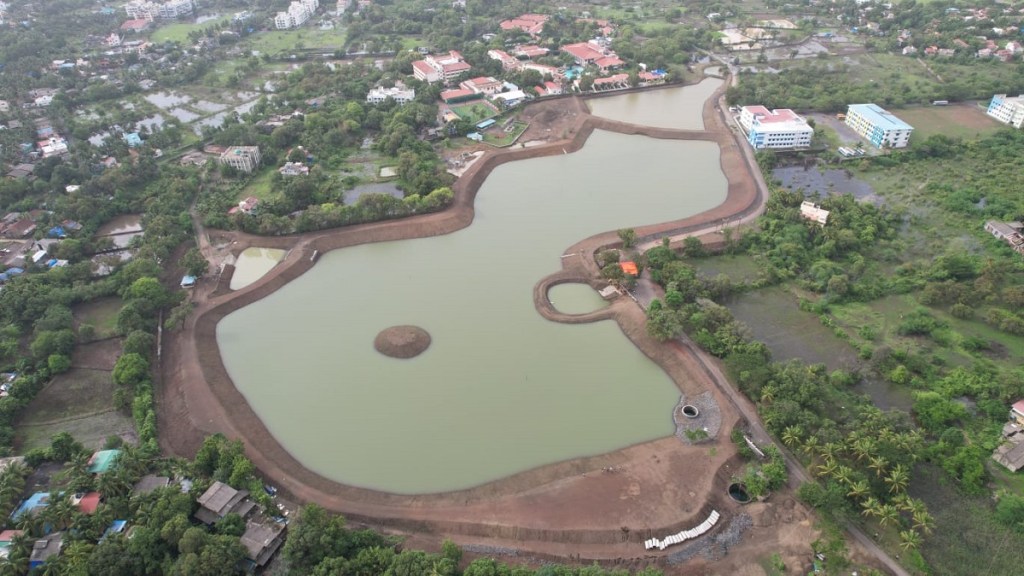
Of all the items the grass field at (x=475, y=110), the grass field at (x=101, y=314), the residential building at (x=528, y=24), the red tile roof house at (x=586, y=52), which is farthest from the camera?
the residential building at (x=528, y=24)

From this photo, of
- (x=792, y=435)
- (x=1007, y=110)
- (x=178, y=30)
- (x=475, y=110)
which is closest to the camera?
(x=792, y=435)

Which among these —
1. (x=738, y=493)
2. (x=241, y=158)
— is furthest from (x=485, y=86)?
(x=738, y=493)

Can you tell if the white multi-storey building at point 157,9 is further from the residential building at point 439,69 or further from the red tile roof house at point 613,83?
the red tile roof house at point 613,83

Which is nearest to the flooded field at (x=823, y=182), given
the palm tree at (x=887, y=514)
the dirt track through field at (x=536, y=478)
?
the dirt track through field at (x=536, y=478)

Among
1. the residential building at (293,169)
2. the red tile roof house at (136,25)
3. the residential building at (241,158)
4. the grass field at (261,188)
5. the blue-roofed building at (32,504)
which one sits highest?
the red tile roof house at (136,25)

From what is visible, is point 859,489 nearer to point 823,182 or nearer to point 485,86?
point 823,182

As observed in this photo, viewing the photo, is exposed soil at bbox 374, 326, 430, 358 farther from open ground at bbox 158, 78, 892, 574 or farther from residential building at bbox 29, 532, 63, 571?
residential building at bbox 29, 532, 63, 571

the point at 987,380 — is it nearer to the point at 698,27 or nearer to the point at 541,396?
the point at 541,396
